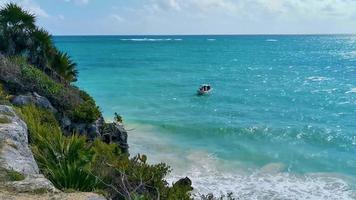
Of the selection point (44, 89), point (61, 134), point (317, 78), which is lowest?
point (61, 134)

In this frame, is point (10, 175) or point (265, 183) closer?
point (10, 175)

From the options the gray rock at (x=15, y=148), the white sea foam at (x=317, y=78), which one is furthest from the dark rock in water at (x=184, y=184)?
the white sea foam at (x=317, y=78)

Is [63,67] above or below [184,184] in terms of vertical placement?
above

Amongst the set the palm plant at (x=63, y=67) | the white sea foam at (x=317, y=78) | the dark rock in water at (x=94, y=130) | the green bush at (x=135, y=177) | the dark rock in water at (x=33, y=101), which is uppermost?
the white sea foam at (x=317, y=78)

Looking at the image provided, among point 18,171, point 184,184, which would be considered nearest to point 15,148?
point 18,171

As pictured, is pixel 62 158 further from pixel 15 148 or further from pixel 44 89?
pixel 44 89

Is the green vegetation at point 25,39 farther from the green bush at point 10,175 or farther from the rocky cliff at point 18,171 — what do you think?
the green bush at point 10,175

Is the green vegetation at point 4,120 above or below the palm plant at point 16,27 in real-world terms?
below

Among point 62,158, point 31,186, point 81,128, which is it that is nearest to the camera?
point 31,186
